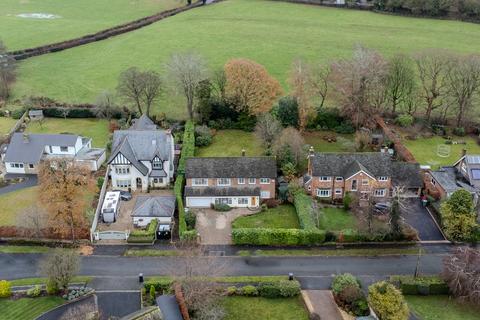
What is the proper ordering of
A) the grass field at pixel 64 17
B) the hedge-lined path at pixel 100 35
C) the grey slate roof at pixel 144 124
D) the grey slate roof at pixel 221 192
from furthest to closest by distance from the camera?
the grass field at pixel 64 17 < the hedge-lined path at pixel 100 35 < the grey slate roof at pixel 144 124 < the grey slate roof at pixel 221 192

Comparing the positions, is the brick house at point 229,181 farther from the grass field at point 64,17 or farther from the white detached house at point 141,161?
the grass field at point 64,17

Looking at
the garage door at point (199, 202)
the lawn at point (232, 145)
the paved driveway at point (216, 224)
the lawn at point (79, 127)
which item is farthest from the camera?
the lawn at point (79, 127)

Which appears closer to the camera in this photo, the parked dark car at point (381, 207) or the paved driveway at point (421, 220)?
the paved driveway at point (421, 220)

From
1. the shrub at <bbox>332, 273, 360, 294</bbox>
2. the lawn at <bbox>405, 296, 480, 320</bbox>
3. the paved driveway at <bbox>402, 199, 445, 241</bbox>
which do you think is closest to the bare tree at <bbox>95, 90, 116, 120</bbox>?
the paved driveway at <bbox>402, 199, 445, 241</bbox>

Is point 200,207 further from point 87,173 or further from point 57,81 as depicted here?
point 57,81

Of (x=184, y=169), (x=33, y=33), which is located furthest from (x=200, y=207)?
(x=33, y=33)

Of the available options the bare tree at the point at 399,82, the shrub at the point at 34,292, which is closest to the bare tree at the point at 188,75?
the bare tree at the point at 399,82

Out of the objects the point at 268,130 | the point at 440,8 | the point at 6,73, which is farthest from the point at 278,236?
the point at 440,8
